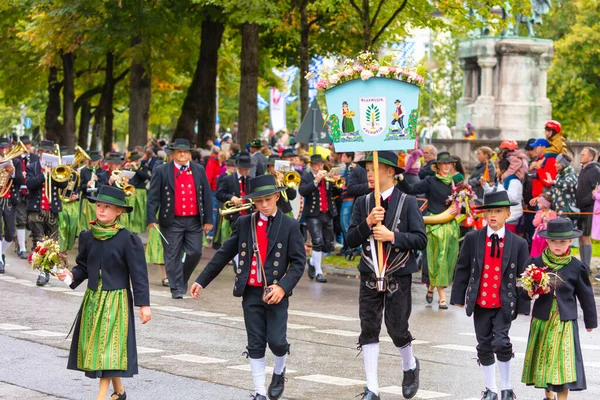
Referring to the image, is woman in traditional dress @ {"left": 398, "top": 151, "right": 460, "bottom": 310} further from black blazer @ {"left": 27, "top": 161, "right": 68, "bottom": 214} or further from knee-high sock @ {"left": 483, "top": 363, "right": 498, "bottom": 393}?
black blazer @ {"left": 27, "top": 161, "right": 68, "bottom": 214}

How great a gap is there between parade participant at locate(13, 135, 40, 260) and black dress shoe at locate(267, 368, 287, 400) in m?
11.2

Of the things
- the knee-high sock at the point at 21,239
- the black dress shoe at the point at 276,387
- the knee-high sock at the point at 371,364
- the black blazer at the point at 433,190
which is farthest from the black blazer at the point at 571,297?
the knee-high sock at the point at 21,239

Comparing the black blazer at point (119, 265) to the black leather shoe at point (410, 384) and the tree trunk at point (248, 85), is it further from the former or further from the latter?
the tree trunk at point (248, 85)

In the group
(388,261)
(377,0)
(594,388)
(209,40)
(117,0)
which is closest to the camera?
(388,261)

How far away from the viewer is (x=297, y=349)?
1161cm

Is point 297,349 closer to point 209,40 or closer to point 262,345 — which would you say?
point 262,345

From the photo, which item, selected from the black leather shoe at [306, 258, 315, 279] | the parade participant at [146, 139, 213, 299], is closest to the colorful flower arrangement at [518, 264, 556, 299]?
the parade participant at [146, 139, 213, 299]

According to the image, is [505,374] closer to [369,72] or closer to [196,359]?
[369,72]

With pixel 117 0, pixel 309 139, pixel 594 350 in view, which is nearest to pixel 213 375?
pixel 594 350

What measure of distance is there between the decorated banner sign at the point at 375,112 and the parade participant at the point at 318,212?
8.90m

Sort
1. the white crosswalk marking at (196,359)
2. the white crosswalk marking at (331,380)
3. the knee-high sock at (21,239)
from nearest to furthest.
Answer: the white crosswalk marking at (331,380), the white crosswalk marking at (196,359), the knee-high sock at (21,239)

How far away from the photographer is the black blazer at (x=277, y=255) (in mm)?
9102

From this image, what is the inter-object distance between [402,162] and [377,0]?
8508mm

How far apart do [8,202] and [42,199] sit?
77cm
